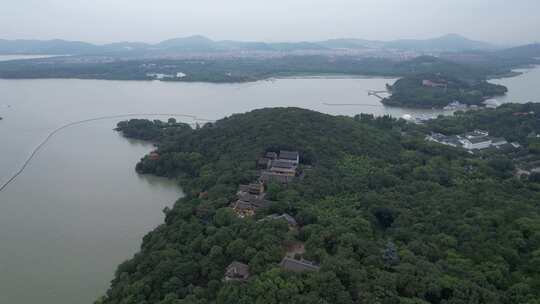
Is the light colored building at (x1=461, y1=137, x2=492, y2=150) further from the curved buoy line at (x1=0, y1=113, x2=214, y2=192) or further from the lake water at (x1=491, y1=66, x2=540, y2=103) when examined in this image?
the curved buoy line at (x1=0, y1=113, x2=214, y2=192)

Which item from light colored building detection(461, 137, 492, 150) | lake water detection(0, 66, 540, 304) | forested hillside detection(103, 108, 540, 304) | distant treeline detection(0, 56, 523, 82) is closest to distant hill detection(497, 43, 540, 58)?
distant treeline detection(0, 56, 523, 82)

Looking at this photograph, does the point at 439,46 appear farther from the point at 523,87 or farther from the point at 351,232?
the point at 351,232

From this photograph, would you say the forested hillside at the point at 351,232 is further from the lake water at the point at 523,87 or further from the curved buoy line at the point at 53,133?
→ the lake water at the point at 523,87

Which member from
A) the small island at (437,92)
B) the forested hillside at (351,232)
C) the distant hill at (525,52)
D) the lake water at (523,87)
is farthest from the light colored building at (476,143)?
the distant hill at (525,52)

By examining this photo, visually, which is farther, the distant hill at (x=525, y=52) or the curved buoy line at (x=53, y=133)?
the distant hill at (x=525, y=52)

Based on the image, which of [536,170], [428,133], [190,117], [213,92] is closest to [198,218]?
[536,170]

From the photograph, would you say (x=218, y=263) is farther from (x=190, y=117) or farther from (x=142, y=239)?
(x=190, y=117)
